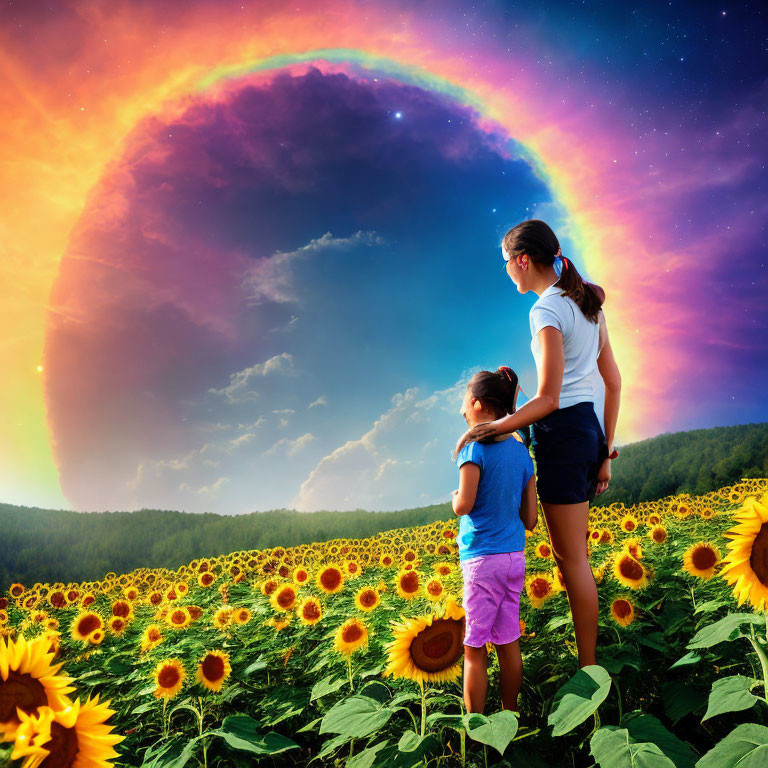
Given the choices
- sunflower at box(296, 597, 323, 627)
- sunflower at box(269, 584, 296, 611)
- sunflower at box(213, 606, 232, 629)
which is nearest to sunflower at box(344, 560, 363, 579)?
sunflower at box(269, 584, 296, 611)

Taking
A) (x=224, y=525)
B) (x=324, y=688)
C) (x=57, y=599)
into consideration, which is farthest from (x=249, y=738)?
(x=224, y=525)

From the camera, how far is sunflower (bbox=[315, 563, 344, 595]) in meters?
4.80

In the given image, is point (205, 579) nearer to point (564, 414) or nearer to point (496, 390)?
point (496, 390)

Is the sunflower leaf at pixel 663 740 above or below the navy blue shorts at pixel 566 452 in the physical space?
below

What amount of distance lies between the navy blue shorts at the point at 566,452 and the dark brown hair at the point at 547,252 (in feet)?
2.00

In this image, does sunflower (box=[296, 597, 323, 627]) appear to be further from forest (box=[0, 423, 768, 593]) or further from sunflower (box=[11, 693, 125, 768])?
forest (box=[0, 423, 768, 593])

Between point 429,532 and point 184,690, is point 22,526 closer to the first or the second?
point 429,532

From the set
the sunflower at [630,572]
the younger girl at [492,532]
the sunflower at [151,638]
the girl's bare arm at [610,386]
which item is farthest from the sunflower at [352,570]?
the girl's bare arm at [610,386]

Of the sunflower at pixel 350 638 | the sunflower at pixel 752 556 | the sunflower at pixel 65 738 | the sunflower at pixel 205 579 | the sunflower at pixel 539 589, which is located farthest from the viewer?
the sunflower at pixel 205 579

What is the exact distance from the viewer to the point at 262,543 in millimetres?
15211

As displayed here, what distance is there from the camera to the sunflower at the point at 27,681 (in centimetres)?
129

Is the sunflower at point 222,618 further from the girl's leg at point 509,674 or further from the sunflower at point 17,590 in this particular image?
the sunflower at point 17,590

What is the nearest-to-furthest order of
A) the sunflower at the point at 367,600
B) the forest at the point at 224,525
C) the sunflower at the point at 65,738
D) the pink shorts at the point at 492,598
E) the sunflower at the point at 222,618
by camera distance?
the sunflower at the point at 65,738
the pink shorts at the point at 492,598
the sunflower at the point at 367,600
the sunflower at the point at 222,618
the forest at the point at 224,525

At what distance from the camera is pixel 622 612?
3371mm
